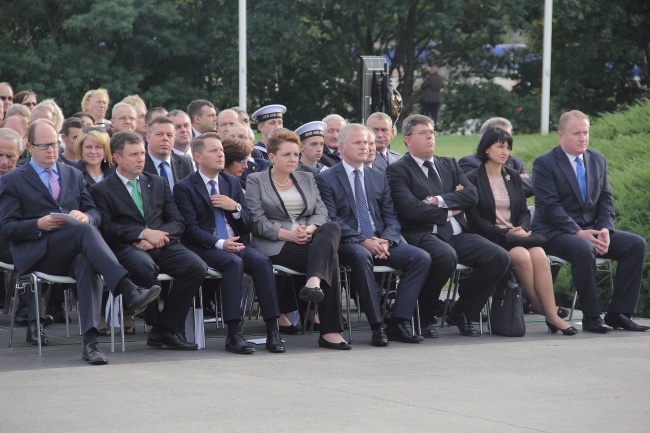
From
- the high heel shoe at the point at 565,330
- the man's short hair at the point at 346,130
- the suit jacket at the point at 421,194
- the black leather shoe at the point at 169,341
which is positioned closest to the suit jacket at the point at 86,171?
the black leather shoe at the point at 169,341

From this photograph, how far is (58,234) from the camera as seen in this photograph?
8.93 m

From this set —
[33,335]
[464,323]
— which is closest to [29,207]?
[33,335]

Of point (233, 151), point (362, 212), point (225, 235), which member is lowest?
point (225, 235)

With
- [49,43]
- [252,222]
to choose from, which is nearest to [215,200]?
[252,222]

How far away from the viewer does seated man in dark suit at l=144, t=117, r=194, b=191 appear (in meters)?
10.2

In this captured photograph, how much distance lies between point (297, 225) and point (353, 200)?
0.57 m

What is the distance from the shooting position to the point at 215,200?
31.5 feet

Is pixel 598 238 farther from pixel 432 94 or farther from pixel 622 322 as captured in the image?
pixel 432 94

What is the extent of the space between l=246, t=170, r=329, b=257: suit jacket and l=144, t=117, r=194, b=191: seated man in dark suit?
2.34 ft

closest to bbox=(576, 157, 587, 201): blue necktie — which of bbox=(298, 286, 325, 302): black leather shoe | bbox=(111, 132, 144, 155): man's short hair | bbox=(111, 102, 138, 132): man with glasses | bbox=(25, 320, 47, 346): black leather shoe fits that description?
bbox=(298, 286, 325, 302): black leather shoe

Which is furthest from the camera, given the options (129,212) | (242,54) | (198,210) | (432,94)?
(432,94)

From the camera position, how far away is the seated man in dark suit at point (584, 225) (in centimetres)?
1038

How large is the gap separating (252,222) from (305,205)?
1.46 ft

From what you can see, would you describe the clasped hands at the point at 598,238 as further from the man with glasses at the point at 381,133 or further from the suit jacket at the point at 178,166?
the suit jacket at the point at 178,166
